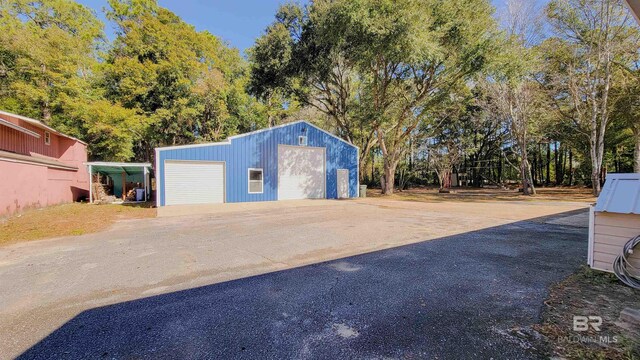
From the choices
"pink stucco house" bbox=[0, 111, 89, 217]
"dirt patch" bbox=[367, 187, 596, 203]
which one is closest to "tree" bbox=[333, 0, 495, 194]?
"dirt patch" bbox=[367, 187, 596, 203]

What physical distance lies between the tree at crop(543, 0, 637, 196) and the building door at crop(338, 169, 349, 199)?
13.3 meters

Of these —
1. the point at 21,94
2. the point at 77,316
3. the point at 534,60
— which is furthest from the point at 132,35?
the point at 534,60

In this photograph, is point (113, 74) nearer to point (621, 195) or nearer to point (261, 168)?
point (261, 168)

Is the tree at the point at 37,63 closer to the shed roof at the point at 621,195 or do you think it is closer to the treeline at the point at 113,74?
the treeline at the point at 113,74

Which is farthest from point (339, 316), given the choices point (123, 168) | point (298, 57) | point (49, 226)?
point (123, 168)

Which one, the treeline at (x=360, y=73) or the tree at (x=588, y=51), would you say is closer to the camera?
the treeline at (x=360, y=73)

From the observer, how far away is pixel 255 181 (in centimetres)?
1452

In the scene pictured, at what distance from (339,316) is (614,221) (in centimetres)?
369

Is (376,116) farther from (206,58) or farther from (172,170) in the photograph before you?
(206,58)

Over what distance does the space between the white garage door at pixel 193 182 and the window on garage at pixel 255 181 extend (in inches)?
57.8

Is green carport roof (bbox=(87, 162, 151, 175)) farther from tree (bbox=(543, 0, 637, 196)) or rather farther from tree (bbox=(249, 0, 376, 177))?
tree (bbox=(543, 0, 637, 196))

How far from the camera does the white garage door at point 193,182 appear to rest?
12.6 metres

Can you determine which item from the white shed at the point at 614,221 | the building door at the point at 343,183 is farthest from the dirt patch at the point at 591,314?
the building door at the point at 343,183

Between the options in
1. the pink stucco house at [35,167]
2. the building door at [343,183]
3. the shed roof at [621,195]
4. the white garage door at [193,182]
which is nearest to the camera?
the shed roof at [621,195]
